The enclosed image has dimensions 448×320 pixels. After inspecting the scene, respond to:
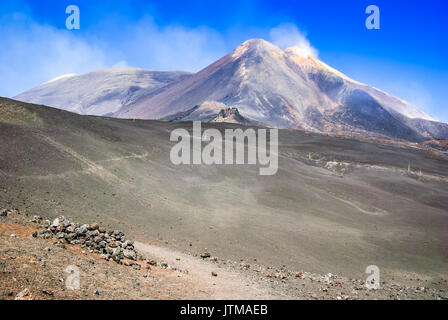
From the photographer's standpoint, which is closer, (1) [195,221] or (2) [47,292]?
(2) [47,292]

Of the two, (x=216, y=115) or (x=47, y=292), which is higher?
(x=216, y=115)

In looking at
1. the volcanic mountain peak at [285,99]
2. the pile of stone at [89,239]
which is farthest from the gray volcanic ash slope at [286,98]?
the pile of stone at [89,239]

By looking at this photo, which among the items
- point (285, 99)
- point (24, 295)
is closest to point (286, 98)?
point (285, 99)

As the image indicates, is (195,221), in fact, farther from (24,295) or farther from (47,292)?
(24,295)

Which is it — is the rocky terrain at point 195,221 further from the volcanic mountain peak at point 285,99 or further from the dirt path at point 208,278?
the volcanic mountain peak at point 285,99

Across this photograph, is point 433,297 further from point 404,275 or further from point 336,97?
point 336,97
